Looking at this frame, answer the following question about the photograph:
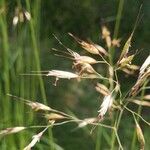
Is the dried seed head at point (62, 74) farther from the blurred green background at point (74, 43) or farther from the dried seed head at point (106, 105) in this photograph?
the blurred green background at point (74, 43)

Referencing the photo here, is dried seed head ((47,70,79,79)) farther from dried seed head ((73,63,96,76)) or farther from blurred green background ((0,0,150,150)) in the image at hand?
blurred green background ((0,0,150,150))

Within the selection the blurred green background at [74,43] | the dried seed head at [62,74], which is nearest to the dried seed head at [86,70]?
the dried seed head at [62,74]

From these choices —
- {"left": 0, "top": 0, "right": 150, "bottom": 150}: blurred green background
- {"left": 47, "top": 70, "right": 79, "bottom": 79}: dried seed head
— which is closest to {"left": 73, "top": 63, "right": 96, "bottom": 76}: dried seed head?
{"left": 47, "top": 70, "right": 79, "bottom": 79}: dried seed head

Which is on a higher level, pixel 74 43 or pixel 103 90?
pixel 74 43

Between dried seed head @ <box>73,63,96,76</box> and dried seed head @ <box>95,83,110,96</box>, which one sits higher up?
dried seed head @ <box>73,63,96,76</box>

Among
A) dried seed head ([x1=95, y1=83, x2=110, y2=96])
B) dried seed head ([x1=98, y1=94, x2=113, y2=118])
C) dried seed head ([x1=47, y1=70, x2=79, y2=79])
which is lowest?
dried seed head ([x1=98, y1=94, x2=113, y2=118])

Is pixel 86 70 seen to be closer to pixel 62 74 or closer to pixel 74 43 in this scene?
pixel 62 74

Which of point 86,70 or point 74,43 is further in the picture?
point 74,43

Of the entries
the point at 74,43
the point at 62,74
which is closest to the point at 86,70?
the point at 62,74

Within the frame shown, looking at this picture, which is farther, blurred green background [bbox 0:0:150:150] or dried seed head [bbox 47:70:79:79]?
blurred green background [bbox 0:0:150:150]

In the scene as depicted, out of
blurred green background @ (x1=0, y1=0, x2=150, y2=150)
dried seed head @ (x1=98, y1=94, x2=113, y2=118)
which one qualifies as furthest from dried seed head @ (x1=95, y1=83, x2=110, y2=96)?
blurred green background @ (x1=0, y1=0, x2=150, y2=150)

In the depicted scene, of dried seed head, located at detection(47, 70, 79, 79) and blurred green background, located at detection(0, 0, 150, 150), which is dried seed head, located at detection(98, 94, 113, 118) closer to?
dried seed head, located at detection(47, 70, 79, 79)
